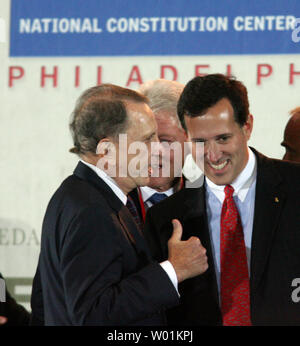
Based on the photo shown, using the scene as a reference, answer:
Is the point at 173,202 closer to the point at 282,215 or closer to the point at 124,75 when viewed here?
the point at 282,215

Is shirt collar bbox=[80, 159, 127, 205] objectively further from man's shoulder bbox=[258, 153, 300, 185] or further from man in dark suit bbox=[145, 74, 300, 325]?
man's shoulder bbox=[258, 153, 300, 185]

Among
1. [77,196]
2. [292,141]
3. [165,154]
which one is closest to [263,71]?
[292,141]

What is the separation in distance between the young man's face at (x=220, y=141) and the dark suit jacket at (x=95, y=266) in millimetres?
412

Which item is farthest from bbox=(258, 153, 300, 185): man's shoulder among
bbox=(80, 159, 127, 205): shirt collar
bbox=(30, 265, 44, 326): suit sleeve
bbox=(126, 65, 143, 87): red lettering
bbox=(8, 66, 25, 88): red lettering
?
bbox=(8, 66, 25, 88): red lettering

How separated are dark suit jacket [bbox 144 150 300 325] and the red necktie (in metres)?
0.02

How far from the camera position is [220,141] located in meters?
2.08

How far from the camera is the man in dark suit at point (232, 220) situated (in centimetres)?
190

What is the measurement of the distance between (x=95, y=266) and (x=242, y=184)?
2.15 ft

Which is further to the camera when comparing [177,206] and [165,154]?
[165,154]

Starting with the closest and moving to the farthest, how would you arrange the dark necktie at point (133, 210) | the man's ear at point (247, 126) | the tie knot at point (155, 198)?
the man's ear at point (247, 126) < the dark necktie at point (133, 210) < the tie knot at point (155, 198)

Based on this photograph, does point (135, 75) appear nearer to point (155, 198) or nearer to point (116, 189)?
point (155, 198)

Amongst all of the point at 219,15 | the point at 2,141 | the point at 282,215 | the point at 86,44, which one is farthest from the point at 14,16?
the point at 282,215

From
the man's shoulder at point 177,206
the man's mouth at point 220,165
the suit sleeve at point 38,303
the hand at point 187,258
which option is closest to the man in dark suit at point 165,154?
the man's shoulder at point 177,206

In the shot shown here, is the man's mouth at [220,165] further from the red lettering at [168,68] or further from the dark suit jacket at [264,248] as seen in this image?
the red lettering at [168,68]
